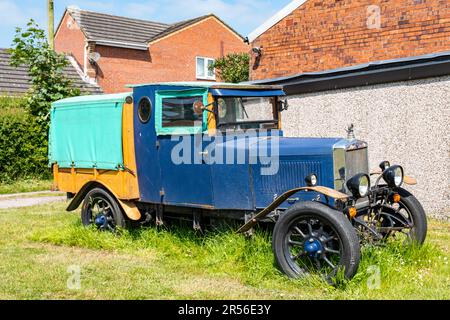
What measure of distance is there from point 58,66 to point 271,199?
35.6 ft

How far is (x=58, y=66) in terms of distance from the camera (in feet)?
49.9

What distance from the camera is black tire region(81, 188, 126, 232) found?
25.2ft

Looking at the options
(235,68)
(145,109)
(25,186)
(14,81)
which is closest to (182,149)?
(145,109)

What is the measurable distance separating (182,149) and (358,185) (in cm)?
223

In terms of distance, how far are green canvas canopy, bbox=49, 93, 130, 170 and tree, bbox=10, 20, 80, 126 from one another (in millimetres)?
6671

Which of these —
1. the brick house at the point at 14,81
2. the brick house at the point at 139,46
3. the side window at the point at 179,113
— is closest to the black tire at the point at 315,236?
the side window at the point at 179,113

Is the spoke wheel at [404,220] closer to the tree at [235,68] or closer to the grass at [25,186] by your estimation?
the grass at [25,186]

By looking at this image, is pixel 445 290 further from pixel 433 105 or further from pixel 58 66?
pixel 58 66

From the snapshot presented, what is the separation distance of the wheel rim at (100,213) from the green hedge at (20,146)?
7.48m

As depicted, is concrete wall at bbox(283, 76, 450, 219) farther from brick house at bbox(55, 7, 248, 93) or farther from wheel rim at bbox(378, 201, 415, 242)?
brick house at bbox(55, 7, 248, 93)

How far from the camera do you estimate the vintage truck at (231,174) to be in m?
5.64

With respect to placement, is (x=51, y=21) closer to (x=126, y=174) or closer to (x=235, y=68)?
(x=235, y=68)

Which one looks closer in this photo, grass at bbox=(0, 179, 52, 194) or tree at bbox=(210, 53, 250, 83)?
grass at bbox=(0, 179, 52, 194)

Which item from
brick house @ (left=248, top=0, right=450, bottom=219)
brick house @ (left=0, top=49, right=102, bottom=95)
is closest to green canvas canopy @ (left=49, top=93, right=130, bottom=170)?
brick house @ (left=248, top=0, right=450, bottom=219)
